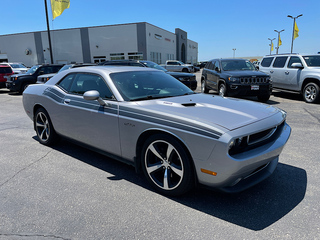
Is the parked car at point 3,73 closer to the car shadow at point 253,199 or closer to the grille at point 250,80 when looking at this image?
the grille at point 250,80

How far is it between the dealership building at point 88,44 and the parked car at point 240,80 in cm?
3055

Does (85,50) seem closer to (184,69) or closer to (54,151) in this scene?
(184,69)

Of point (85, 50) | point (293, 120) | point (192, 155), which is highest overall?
point (85, 50)

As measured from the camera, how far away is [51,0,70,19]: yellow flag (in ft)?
58.0

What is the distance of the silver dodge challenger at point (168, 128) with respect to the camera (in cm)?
247

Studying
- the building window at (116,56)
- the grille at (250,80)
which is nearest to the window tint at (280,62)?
the grille at (250,80)

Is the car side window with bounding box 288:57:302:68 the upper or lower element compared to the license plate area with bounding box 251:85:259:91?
upper

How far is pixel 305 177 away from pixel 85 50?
4165 cm

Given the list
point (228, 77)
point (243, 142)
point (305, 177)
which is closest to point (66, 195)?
point (243, 142)

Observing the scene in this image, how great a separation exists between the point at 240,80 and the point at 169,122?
6774 millimetres

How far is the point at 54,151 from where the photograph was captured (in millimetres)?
4633

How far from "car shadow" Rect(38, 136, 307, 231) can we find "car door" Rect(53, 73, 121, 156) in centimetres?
54

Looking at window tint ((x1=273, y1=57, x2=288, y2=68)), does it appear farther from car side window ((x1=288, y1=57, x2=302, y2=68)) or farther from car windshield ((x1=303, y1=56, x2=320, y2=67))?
car windshield ((x1=303, y1=56, x2=320, y2=67))

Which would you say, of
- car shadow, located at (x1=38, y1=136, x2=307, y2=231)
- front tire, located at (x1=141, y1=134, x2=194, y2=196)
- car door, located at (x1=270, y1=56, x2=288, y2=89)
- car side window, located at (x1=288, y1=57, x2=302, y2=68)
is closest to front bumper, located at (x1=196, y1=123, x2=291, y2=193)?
front tire, located at (x1=141, y1=134, x2=194, y2=196)
